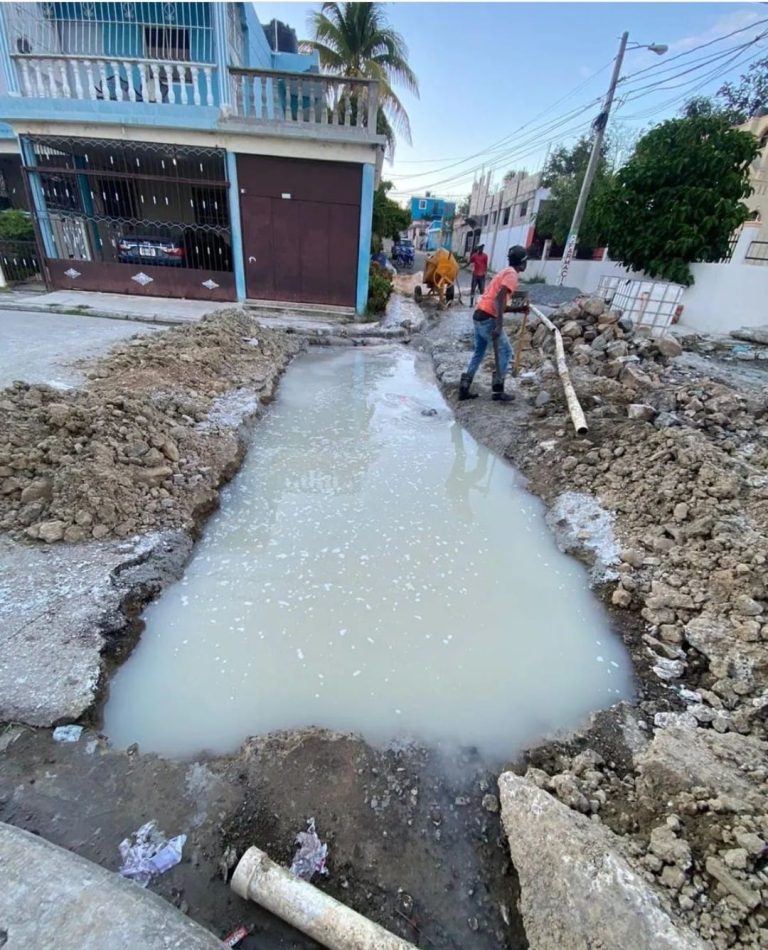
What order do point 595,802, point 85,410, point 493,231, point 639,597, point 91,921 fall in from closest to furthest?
point 91,921
point 595,802
point 639,597
point 85,410
point 493,231

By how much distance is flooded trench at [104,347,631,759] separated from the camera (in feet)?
7.16

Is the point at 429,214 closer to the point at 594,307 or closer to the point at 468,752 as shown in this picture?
the point at 594,307

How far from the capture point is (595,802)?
177 centimetres

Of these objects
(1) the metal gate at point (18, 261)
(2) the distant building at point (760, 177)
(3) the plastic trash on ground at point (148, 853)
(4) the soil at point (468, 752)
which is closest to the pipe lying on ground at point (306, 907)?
(4) the soil at point (468, 752)

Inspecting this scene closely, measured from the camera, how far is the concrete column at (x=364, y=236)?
8.63m

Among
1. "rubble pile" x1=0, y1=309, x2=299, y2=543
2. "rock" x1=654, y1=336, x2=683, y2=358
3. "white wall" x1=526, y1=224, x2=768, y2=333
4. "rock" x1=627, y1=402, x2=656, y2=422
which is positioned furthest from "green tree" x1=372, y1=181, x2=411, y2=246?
"rock" x1=627, y1=402, x2=656, y2=422

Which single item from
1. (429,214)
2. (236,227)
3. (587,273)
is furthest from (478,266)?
(429,214)

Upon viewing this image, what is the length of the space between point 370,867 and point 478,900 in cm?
37

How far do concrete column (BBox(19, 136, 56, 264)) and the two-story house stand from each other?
0.09 ft

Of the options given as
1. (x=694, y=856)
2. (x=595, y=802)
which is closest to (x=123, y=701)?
(x=595, y=802)

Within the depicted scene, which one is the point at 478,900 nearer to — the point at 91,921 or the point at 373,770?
the point at 373,770

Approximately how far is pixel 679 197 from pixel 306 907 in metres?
11.9

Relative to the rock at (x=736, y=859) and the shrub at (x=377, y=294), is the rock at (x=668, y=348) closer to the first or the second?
the shrub at (x=377, y=294)

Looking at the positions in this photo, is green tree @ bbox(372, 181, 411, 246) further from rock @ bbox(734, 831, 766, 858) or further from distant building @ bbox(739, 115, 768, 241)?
rock @ bbox(734, 831, 766, 858)
